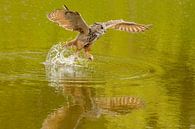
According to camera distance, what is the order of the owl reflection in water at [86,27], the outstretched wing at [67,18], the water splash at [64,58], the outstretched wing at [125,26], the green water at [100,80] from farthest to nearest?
the water splash at [64,58]
the outstretched wing at [125,26]
the owl reflection in water at [86,27]
the outstretched wing at [67,18]
the green water at [100,80]

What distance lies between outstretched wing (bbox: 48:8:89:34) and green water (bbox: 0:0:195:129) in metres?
0.94

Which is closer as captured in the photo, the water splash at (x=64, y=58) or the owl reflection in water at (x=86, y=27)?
the owl reflection in water at (x=86, y=27)

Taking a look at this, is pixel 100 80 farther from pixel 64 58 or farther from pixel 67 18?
pixel 64 58

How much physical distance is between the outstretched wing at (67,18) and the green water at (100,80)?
0.94 meters

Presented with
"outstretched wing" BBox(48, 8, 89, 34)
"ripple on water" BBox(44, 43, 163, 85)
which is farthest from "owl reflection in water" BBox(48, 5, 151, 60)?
"ripple on water" BBox(44, 43, 163, 85)

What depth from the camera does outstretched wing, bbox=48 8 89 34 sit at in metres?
12.2

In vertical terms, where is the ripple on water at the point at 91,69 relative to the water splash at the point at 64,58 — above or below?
below

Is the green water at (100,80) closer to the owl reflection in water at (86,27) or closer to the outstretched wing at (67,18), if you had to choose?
the owl reflection in water at (86,27)

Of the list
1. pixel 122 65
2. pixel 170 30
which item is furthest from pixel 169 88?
pixel 170 30

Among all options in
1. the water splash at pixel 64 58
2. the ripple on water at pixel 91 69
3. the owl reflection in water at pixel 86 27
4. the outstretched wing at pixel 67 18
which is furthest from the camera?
the water splash at pixel 64 58

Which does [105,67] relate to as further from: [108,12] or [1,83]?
[108,12]

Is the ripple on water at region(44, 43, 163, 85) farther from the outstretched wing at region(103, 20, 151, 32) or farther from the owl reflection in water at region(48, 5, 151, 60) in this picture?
the outstretched wing at region(103, 20, 151, 32)

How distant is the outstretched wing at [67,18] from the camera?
12.2 metres

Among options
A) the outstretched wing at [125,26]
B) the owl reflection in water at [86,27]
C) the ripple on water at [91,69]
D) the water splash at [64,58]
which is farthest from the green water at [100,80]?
the outstretched wing at [125,26]
